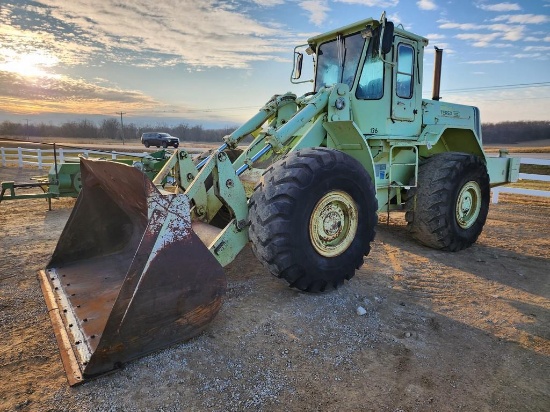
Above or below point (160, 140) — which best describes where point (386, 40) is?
above

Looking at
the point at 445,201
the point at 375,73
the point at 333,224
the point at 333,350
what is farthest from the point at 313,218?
the point at 445,201

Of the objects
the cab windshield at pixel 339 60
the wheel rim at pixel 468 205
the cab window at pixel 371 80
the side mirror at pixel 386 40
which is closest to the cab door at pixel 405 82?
the cab window at pixel 371 80

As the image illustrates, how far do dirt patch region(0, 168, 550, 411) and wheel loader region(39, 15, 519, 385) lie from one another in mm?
219

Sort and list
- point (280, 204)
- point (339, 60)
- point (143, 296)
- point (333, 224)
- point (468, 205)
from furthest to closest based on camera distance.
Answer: point (468, 205), point (339, 60), point (333, 224), point (280, 204), point (143, 296)

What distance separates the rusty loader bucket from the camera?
2779 mm

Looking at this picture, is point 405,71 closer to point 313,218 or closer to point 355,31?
point 355,31

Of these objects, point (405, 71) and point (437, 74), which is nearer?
point (405, 71)

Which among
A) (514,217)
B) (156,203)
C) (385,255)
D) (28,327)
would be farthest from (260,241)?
(514,217)

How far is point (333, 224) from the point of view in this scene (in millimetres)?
4113

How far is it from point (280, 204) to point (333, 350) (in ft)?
Result: 4.28

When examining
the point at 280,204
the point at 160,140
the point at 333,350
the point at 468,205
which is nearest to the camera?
the point at 333,350

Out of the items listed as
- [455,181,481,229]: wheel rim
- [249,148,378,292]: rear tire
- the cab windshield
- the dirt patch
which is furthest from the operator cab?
the dirt patch

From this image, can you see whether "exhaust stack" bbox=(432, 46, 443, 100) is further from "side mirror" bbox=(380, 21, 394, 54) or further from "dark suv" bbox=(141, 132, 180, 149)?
"dark suv" bbox=(141, 132, 180, 149)

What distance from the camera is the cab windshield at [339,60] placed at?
5258 mm
